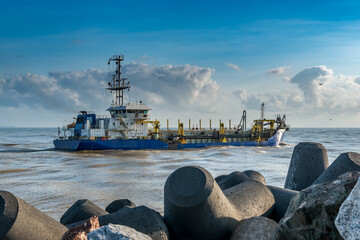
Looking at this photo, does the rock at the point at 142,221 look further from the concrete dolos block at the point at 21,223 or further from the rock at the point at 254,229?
the rock at the point at 254,229

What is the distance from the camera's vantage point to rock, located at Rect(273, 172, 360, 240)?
265 centimetres

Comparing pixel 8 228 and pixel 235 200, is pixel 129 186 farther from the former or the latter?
pixel 8 228

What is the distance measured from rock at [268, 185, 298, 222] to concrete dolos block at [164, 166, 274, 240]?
4.13 ft

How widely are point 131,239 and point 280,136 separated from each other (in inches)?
1804

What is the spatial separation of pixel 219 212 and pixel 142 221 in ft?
3.30

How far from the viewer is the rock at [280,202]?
217 inches

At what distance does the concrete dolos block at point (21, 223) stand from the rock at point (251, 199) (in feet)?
8.37

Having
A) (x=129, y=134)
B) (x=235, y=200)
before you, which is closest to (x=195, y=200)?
(x=235, y=200)

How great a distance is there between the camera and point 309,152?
7.62 meters

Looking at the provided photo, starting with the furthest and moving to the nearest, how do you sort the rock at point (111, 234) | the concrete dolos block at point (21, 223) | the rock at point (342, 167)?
1. the rock at point (342, 167)
2. the concrete dolos block at point (21, 223)
3. the rock at point (111, 234)

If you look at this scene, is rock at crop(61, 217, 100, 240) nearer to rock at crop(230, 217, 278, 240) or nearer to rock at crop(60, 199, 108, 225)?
rock at crop(230, 217, 278, 240)

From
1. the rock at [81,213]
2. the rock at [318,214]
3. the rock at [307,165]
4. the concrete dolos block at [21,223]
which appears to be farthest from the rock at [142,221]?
the rock at [307,165]

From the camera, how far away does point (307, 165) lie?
24.9 feet

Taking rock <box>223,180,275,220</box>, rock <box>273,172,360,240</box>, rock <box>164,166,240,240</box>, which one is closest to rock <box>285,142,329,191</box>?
rock <box>223,180,275,220</box>
